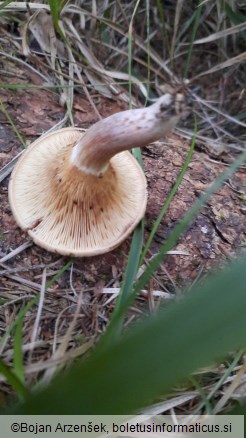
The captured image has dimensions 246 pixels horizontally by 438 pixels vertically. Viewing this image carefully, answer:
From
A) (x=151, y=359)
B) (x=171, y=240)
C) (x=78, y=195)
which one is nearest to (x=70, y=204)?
(x=78, y=195)

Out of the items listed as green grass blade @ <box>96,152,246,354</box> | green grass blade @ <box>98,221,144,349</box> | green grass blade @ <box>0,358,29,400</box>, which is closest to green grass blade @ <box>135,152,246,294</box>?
green grass blade @ <box>96,152,246,354</box>

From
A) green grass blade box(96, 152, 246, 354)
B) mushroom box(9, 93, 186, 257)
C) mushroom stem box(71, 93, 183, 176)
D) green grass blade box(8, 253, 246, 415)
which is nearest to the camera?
green grass blade box(8, 253, 246, 415)

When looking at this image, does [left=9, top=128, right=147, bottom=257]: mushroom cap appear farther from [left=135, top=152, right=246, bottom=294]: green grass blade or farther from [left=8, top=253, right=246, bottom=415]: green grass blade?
[left=8, top=253, right=246, bottom=415]: green grass blade

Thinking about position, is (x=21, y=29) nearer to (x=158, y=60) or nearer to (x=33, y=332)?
(x=158, y=60)

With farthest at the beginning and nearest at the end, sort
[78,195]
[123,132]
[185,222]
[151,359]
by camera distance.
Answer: [78,195], [123,132], [185,222], [151,359]

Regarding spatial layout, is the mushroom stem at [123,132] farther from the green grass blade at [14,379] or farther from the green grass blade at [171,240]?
the green grass blade at [14,379]

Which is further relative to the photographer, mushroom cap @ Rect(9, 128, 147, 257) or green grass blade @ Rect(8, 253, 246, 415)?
mushroom cap @ Rect(9, 128, 147, 257)

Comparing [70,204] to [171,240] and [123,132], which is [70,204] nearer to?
[123,132]
